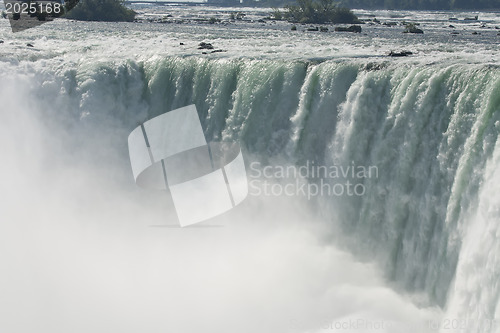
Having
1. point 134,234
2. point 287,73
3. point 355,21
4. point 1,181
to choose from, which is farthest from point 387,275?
point 355,21

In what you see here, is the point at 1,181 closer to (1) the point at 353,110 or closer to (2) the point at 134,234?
(2) the point at 134,234

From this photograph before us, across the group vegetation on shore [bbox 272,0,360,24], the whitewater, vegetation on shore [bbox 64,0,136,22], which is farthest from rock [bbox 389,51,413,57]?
vegetation on shore [bbox 64,0,136,22]

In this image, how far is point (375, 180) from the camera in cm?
1353

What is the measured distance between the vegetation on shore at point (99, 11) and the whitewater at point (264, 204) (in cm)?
2857

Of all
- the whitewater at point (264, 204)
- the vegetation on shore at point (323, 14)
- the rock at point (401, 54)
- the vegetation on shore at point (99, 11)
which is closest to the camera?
the whitewater at point (264, 204)

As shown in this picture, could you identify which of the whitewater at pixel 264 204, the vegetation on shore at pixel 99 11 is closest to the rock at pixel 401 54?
the whitewater at pixel 264 204

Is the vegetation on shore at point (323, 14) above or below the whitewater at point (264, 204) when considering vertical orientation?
below

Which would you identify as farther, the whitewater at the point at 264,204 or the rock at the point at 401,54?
the rock at the point at 401,54

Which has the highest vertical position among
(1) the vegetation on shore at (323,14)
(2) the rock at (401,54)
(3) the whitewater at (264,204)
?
(2) the rock at (401,54)

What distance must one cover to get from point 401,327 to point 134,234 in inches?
297

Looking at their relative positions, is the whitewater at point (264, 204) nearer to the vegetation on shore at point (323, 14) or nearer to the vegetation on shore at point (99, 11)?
the vegetation on shore at point (99, 11)

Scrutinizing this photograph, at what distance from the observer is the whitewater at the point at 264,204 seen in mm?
11773

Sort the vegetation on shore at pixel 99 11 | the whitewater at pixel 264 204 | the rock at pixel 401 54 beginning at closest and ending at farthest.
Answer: the whitewater at pixel 264 204, the rock at pixel 401 54, the vegetation on shore at pixel 99 11

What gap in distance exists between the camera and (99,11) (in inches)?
1906
